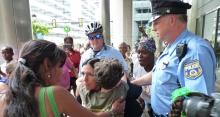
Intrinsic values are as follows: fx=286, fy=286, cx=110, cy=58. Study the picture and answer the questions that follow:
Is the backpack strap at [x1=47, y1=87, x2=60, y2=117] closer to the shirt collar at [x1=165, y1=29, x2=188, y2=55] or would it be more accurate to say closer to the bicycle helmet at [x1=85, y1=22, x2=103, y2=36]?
the shirt collar at [x1=165, y1=29, x2=188, y2=55]

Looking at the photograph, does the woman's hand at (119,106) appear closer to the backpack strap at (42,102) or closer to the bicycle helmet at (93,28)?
the backpack strap at (42,102)

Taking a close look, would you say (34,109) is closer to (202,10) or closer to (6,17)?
(6,17)

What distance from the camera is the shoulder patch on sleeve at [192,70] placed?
189 cm

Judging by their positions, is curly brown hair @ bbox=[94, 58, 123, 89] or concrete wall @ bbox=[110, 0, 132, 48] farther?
concrete wall @ bbox=[110, 0, 132, 48]

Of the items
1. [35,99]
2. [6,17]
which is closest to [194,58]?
[35,99]

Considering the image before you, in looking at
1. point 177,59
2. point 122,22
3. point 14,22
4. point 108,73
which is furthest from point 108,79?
point 122,22

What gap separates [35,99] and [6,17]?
4.70m

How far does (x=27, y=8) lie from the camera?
6430mm

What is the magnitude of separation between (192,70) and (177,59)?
0.20m

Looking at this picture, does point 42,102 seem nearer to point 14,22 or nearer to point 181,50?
point 181,50

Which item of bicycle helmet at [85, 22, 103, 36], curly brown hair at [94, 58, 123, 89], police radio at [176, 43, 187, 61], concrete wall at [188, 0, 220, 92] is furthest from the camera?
concrete wall at [188, 0, 220, 92]

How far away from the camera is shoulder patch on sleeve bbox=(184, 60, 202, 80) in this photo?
189 centimetres

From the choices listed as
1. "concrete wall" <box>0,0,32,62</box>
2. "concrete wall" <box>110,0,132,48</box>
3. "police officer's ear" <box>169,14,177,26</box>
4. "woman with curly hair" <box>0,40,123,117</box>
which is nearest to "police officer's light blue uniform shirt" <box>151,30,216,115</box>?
"police officer's ear" <box>169,14,177,26</box>

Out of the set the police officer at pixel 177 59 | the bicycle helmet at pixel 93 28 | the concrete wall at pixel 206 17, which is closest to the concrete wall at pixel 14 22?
the bicycle helmet at pixel 93 28
